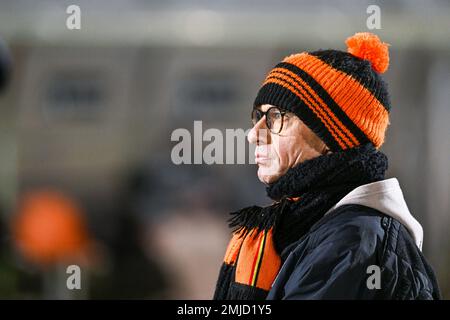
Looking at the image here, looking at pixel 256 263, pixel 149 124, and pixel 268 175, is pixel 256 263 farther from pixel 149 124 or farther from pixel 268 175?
pixel 149 124

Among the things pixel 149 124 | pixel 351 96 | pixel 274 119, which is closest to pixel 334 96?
pixel 351 96

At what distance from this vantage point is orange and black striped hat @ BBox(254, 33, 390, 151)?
161cm

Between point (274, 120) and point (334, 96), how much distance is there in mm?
146

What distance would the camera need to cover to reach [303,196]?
1.61m

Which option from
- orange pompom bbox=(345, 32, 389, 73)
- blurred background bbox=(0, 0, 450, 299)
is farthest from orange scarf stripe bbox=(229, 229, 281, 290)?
blurred background bbox=(0, 0, 450, 299)

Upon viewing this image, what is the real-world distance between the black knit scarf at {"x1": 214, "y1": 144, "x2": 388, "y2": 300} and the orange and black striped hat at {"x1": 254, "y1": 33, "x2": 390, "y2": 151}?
0.04m

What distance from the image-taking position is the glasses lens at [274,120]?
5.41 feet

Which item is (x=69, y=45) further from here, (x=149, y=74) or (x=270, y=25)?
(x=270, y=25)

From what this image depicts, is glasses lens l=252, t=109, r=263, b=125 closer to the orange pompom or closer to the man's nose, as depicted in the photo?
the man's nose

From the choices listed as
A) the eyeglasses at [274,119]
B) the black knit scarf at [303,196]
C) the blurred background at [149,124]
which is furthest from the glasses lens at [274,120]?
the blurred background at [149,124]

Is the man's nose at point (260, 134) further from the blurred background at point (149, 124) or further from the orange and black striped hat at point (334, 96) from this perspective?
the blurred background at point (149, 124)
